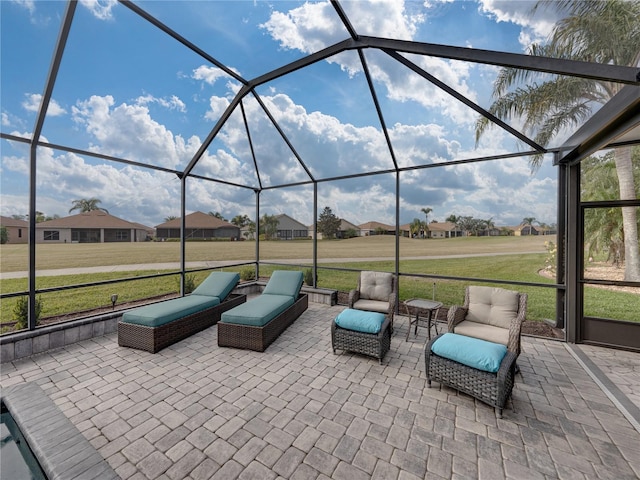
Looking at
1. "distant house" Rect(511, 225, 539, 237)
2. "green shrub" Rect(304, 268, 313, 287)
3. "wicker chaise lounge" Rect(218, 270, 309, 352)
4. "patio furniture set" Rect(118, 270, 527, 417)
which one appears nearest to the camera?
"patio furniture set" Rect(118, 270, 527, 417)

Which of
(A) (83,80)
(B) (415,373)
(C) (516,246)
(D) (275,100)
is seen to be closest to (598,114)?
(B) (415,373)

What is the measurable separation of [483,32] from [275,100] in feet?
12.9

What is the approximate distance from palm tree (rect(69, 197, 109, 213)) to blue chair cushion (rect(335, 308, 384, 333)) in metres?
8.75

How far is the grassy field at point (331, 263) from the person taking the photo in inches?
317

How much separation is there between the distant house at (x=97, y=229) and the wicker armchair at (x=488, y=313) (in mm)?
10380

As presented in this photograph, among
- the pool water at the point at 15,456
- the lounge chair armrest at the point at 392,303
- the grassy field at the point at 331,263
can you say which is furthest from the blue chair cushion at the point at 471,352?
the pool water at the point at 15,456

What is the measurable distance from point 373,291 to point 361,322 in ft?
5.00

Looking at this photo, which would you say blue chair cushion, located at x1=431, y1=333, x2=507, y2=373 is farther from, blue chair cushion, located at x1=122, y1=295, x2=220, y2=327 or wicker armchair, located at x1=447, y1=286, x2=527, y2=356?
blue chair cushion, located at x1=122, y1=295, x2=220, y2=327

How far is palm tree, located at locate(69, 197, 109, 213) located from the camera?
7.71m

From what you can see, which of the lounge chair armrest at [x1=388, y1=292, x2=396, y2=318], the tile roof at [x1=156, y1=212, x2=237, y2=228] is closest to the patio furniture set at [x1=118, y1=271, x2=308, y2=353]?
the lounge chair armrest at [x1=388, y1=292, x2=396, y2=318]

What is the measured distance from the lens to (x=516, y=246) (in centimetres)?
1093

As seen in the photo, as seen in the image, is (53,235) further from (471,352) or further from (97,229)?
(471,352)

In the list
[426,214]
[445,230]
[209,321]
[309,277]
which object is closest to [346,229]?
[426,214]

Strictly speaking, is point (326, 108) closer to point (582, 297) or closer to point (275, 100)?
point (275, 100)
